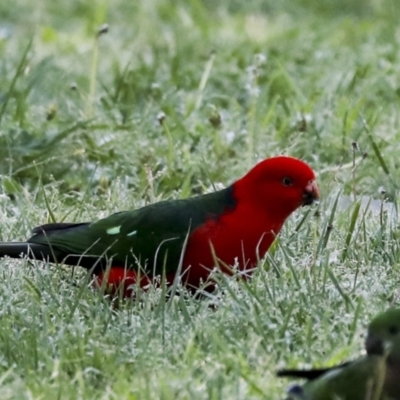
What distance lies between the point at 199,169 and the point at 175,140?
0.95 ft

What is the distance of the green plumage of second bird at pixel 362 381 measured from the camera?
2.10 metres

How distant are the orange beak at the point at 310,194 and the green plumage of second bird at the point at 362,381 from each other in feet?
3.43

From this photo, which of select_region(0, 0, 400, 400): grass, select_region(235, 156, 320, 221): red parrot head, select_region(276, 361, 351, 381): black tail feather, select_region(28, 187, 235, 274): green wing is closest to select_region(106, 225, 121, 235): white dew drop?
select_region(28, 187, 235, 274): green wing

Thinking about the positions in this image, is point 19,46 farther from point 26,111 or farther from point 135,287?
point 135,287

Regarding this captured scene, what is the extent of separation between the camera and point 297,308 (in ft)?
9.11

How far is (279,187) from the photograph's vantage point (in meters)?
3.18

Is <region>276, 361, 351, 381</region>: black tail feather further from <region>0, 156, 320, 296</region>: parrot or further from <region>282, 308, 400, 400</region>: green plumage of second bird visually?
<region>0, 156, 320, 296</region>: parrot

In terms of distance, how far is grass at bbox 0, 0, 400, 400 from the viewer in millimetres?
2559

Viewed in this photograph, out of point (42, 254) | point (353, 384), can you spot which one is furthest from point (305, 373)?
point (42, 254)

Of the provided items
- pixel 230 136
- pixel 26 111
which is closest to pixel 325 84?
pixel 230 136

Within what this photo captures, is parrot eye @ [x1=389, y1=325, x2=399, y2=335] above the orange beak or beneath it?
above

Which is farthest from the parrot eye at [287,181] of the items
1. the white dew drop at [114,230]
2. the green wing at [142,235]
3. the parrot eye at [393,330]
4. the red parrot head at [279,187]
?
the parrot eye at [393,330]

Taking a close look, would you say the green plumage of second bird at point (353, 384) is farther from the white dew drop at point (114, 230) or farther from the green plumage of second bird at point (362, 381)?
the white dew drop at point (114, 230)

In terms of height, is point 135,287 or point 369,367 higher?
point 369,367
